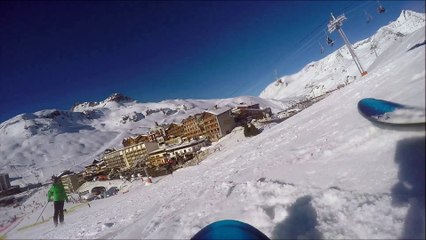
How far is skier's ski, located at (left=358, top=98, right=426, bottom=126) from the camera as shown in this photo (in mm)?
2613

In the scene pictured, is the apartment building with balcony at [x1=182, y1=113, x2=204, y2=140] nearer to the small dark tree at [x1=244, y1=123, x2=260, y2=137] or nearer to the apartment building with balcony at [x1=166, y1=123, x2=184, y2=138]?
the apartment building with balcony at [x1=166, y1=123, x2=184, y2=138]

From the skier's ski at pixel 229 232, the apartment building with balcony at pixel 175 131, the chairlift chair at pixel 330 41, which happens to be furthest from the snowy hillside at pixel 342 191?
the apartment building with balcony at pixel 175 131

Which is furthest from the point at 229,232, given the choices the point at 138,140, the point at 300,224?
the point at 138,140

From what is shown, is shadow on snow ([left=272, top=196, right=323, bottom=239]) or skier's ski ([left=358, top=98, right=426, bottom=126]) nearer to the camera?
skier's ski ([left=358, top=98, right=426, bottom=126])

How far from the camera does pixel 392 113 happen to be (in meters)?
4.63

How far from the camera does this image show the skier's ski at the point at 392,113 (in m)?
2.61

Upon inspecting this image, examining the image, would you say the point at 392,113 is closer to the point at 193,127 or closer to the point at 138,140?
the point at 193,127

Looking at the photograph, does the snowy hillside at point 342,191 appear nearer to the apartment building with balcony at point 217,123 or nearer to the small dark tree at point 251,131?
the small dark tree at point 251,131

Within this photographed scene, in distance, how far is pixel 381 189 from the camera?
4.77 m

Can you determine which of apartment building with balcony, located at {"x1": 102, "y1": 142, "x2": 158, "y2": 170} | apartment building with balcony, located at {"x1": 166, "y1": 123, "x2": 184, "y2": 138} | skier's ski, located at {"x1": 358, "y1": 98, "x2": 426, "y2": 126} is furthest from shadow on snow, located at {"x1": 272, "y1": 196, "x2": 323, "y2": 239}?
apartment building with balcony, located at {"x1": 166, "y1": 123, "x2": 184, "y2": 138}

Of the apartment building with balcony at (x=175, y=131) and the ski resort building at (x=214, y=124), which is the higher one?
the apartment building with balcony at (x=175, y=131)

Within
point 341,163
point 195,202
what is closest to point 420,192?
point 341,163

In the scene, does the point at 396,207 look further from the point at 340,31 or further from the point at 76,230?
the point at 340,31

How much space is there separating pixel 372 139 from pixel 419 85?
4.75 m
